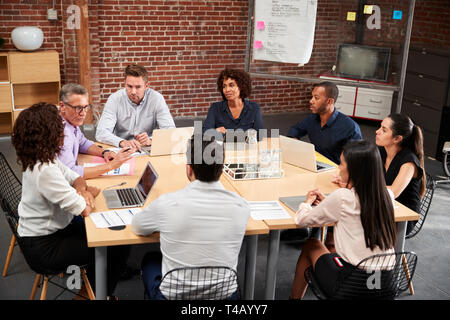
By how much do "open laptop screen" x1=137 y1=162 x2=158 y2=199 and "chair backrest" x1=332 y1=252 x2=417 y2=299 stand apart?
4.18ft

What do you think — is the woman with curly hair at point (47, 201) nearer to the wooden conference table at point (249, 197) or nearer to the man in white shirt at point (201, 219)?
the wooden conference table at point (249, 197)

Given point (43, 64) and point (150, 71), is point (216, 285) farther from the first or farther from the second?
point (150, 71)

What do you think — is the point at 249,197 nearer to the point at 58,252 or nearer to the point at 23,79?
the point at 58,252

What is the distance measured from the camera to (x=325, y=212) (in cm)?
288

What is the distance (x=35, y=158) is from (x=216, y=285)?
1.18 metres

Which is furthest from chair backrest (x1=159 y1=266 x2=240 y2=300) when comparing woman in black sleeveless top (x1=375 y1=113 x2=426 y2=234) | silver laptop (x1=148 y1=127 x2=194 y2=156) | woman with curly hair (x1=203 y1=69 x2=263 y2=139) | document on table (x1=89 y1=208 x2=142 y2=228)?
woman with curly hair (x1=203 y1=69 x2=263 y2=139)

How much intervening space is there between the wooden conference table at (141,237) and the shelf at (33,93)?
3.40m

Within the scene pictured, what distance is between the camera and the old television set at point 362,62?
5.35 m

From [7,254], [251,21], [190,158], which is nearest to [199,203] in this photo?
[190,158]

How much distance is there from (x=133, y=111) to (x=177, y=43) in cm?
340

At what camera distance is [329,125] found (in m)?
4.40

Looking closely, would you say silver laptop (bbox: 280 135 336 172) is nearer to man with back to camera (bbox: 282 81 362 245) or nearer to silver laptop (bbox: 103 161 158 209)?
man with back to camera (bbox: 282 81 362 245)

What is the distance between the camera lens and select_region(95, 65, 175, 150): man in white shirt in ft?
14.7

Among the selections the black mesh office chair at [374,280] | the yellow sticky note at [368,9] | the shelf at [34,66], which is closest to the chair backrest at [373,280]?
the black mesh office chair at [374,280]
